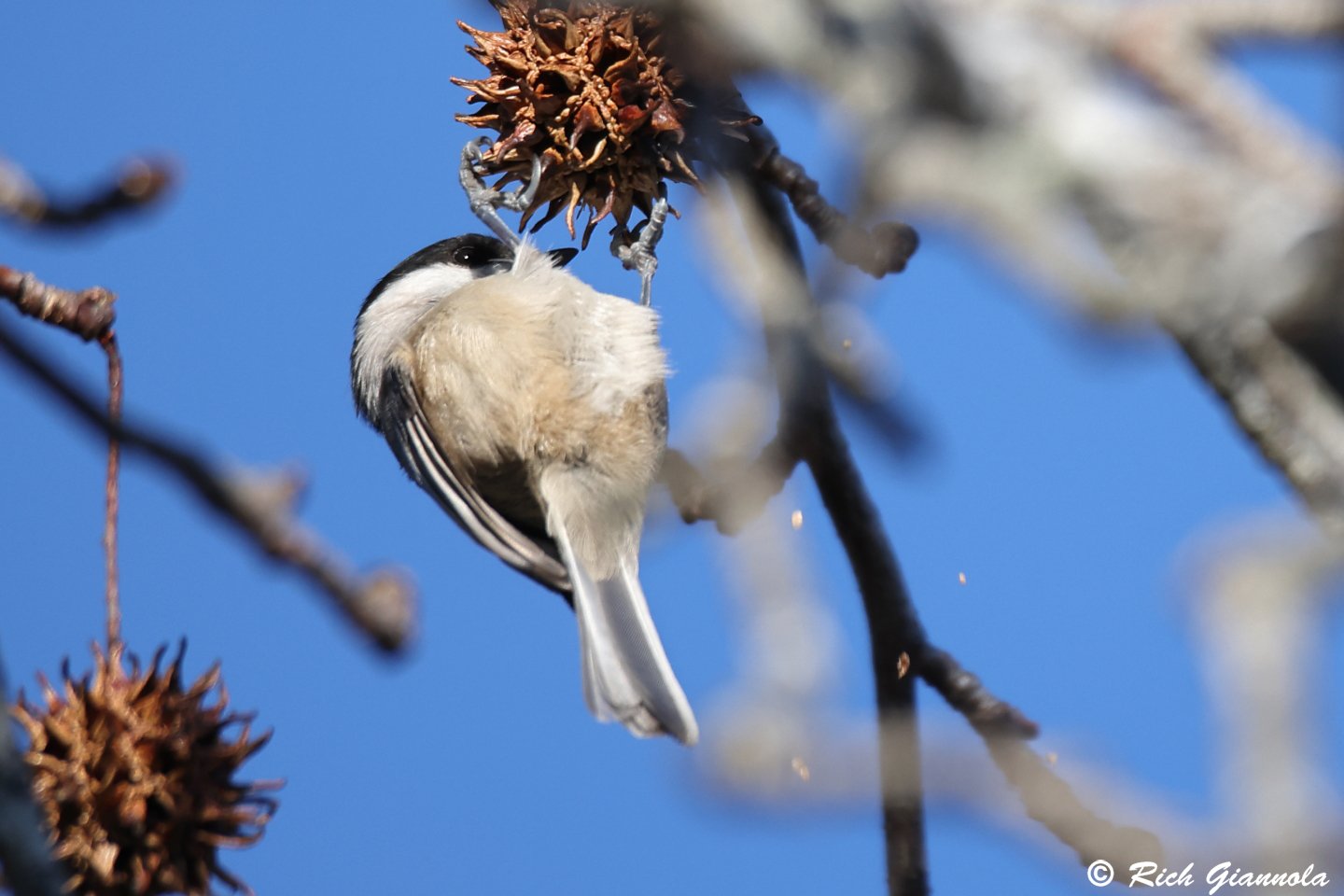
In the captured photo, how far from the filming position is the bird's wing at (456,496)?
2576 millimetres

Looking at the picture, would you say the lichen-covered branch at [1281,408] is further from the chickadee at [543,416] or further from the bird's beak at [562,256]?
the bird's beak at [562,256]

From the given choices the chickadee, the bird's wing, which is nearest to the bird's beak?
the chickadee

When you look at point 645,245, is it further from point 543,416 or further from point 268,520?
point 268,520

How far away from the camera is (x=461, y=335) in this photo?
2.60 metres

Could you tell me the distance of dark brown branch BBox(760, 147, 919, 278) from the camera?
1.50 m

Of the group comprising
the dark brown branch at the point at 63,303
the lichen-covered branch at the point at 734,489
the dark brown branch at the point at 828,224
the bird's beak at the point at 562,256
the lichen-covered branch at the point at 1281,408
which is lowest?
the dark brown branch at the point at 63,303

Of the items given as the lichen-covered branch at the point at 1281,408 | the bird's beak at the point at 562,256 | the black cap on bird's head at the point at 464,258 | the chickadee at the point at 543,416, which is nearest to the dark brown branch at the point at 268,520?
the lichen-covered branch at the point at 1281,408

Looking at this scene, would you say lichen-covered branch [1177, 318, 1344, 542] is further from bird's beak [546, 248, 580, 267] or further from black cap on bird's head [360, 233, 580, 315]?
black cap on bird's head [360, 233, 580, 315]

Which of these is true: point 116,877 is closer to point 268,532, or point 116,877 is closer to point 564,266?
point 268,532

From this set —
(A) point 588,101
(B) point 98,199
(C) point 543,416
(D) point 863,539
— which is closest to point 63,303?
(B) point 98,199

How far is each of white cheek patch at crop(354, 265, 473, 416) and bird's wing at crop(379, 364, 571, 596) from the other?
0.12 metres

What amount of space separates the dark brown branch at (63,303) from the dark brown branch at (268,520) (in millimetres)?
528

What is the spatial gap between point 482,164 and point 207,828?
47.1 inches

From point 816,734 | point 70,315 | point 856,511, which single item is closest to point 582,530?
point 856,511
